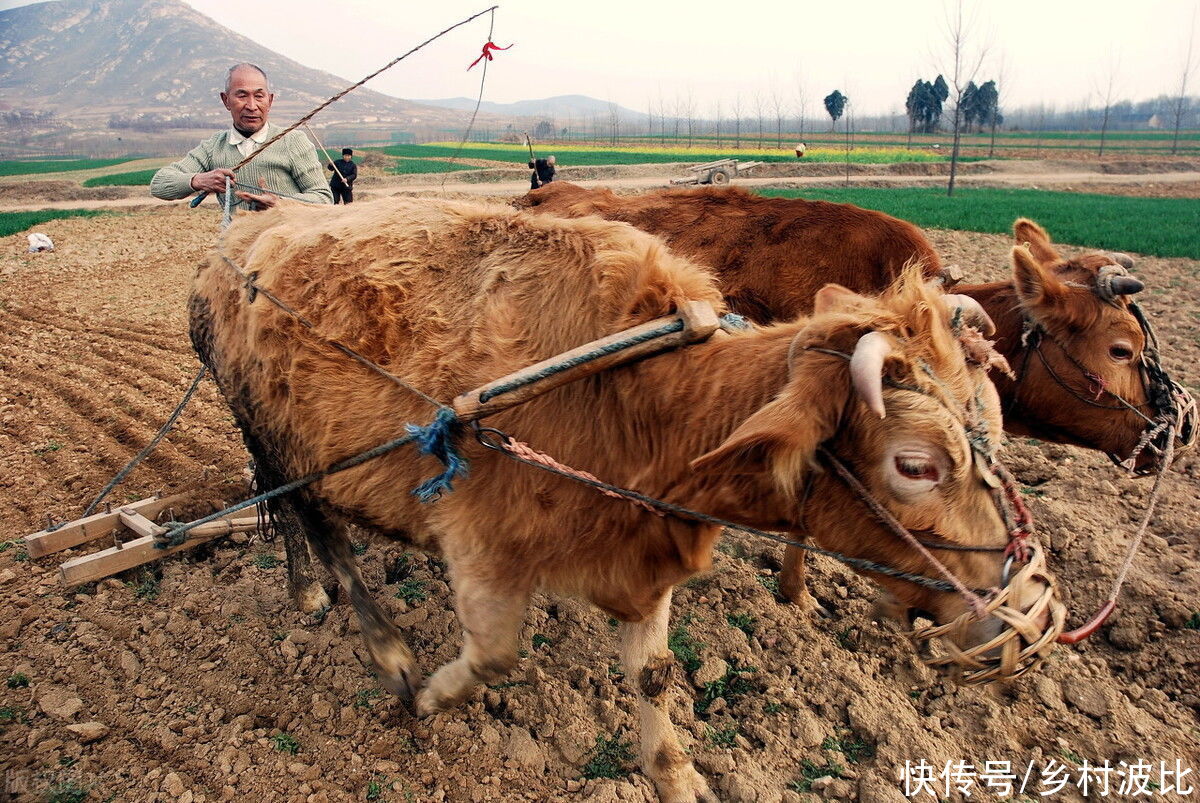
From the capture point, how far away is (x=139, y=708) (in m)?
3.46

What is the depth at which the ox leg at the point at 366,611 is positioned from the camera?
3447mm

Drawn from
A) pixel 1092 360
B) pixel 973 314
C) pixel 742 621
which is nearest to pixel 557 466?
pixel 973 314

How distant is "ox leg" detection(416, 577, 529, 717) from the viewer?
2832 mm

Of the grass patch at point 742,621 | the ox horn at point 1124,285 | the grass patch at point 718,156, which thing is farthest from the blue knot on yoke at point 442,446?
the grass patch at point 718,156

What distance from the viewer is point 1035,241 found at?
4.52 m

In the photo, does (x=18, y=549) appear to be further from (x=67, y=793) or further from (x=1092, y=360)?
(x=1092, y=360)

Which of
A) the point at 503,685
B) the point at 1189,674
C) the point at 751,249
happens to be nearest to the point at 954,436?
the point at 503,685

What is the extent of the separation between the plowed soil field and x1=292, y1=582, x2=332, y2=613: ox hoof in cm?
10

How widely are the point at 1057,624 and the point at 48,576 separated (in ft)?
17.0

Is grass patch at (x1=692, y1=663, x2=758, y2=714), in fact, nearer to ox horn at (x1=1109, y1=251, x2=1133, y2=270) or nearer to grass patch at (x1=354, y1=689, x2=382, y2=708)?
grass patch at (x1=354, y1=689, x2=382, y2=708)

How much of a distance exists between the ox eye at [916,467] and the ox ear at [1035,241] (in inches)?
116

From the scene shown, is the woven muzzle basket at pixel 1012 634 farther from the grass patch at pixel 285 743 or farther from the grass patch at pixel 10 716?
the grass patch at pixel 10 716

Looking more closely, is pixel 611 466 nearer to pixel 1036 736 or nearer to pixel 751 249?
pixel 1036 736

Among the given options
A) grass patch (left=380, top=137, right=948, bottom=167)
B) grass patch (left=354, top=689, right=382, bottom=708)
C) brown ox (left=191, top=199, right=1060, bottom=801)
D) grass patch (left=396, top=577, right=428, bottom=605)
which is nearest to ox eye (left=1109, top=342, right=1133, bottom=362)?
brown ox (left=191, top=199, right=1060, bottom=801)
